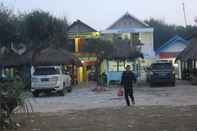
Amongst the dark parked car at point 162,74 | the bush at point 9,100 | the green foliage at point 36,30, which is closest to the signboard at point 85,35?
the green foliage at point 36,30

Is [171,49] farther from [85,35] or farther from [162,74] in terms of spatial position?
[162,74]

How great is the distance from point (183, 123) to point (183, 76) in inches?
2017

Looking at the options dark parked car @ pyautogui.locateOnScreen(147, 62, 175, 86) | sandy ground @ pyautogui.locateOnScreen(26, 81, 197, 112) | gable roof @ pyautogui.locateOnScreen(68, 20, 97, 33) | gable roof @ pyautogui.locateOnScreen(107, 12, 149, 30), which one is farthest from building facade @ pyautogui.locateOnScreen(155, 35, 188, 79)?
sandy ground @ pyautogui.locateOnScreen(26, 81, 197, 112)

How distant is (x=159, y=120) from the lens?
17.2 m

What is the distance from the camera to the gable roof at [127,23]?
271 feet

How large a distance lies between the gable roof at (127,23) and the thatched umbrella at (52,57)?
25.6 metres

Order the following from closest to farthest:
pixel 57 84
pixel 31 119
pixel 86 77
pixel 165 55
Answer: pixel 31 119 < pixel 57 84 < pixel 86 77 < pixel 165 55

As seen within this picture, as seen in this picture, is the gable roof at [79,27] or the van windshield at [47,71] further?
the gable roof at [79,27]

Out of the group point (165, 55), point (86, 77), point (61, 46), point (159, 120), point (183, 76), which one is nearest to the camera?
point (159, 120)

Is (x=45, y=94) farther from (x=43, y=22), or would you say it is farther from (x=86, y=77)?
(x=86, y=77)

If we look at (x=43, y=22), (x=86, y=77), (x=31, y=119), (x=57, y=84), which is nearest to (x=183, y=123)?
(x=31, y=119)

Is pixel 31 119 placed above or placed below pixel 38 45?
below

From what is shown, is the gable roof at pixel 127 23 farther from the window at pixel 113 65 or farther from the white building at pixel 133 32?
the window at pixel 113 65

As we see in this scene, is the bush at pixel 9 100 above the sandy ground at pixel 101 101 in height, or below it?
above
